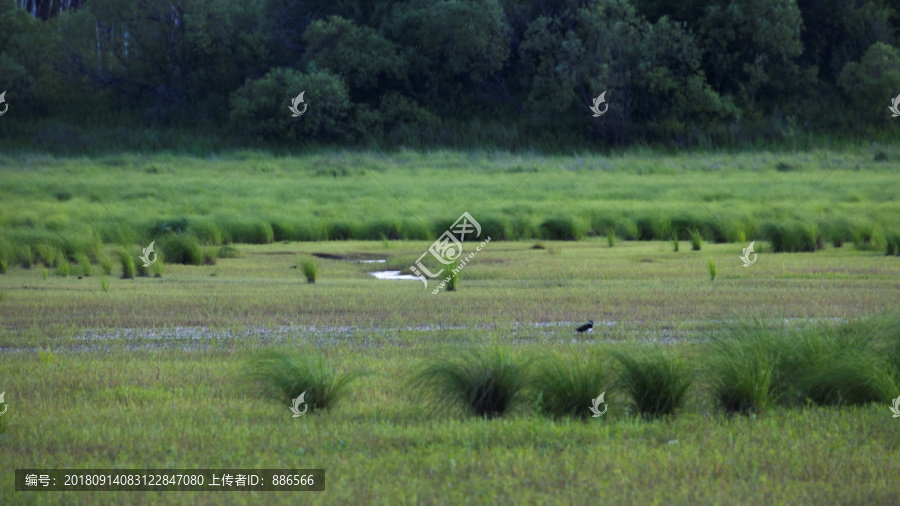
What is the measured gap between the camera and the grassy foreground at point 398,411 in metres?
5.11

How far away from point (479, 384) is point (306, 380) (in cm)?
119

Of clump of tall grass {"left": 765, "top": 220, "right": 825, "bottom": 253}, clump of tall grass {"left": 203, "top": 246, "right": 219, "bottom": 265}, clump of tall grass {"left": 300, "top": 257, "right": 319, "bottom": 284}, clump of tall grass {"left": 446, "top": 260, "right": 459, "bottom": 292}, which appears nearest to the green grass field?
clump of tall grass {"left": 765, "top": 220, "right": 825, "bottom": 253}

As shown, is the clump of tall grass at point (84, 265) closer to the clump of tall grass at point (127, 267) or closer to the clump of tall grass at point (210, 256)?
the clump of tall grass at point (127, 267)

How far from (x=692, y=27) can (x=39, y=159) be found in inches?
1027

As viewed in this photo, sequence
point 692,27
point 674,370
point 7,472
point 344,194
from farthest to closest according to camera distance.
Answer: point 692,27 → point 344,194 → point 674,370 → point 7,472

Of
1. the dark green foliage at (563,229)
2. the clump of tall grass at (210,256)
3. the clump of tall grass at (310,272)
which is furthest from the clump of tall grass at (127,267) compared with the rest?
the dark green foliage at (563,229)

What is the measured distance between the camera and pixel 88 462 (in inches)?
213

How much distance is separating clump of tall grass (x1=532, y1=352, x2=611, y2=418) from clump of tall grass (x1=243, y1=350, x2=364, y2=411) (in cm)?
130

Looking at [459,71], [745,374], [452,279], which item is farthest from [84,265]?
[459,71]

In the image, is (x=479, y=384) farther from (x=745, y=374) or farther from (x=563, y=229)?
(x=563, y=229)

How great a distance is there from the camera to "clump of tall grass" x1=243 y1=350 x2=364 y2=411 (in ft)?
22.0

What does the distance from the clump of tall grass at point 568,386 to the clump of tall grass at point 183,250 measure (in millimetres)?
12425

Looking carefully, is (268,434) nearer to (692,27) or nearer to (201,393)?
(201,393)

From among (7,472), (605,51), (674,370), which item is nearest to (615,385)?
(674,370)
